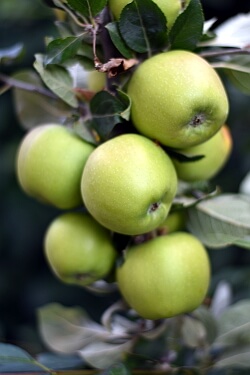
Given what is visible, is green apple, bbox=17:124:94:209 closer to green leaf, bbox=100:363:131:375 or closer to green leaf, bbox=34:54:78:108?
green leaf, bbox=34:54:78:108

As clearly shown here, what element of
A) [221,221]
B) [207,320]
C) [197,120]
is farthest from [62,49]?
[207,320]

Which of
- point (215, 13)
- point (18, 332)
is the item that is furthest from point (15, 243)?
point (215, 13)

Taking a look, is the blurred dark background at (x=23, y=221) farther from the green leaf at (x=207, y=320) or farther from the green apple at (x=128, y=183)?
the green apple at (x=128, y=183)

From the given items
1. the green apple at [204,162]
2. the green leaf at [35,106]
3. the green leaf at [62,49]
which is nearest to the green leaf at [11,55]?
the green leaf at [35,106]

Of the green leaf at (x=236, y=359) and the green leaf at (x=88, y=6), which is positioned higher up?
the green leaf at (x=88, y=6)

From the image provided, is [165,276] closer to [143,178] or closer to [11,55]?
[143,178]
